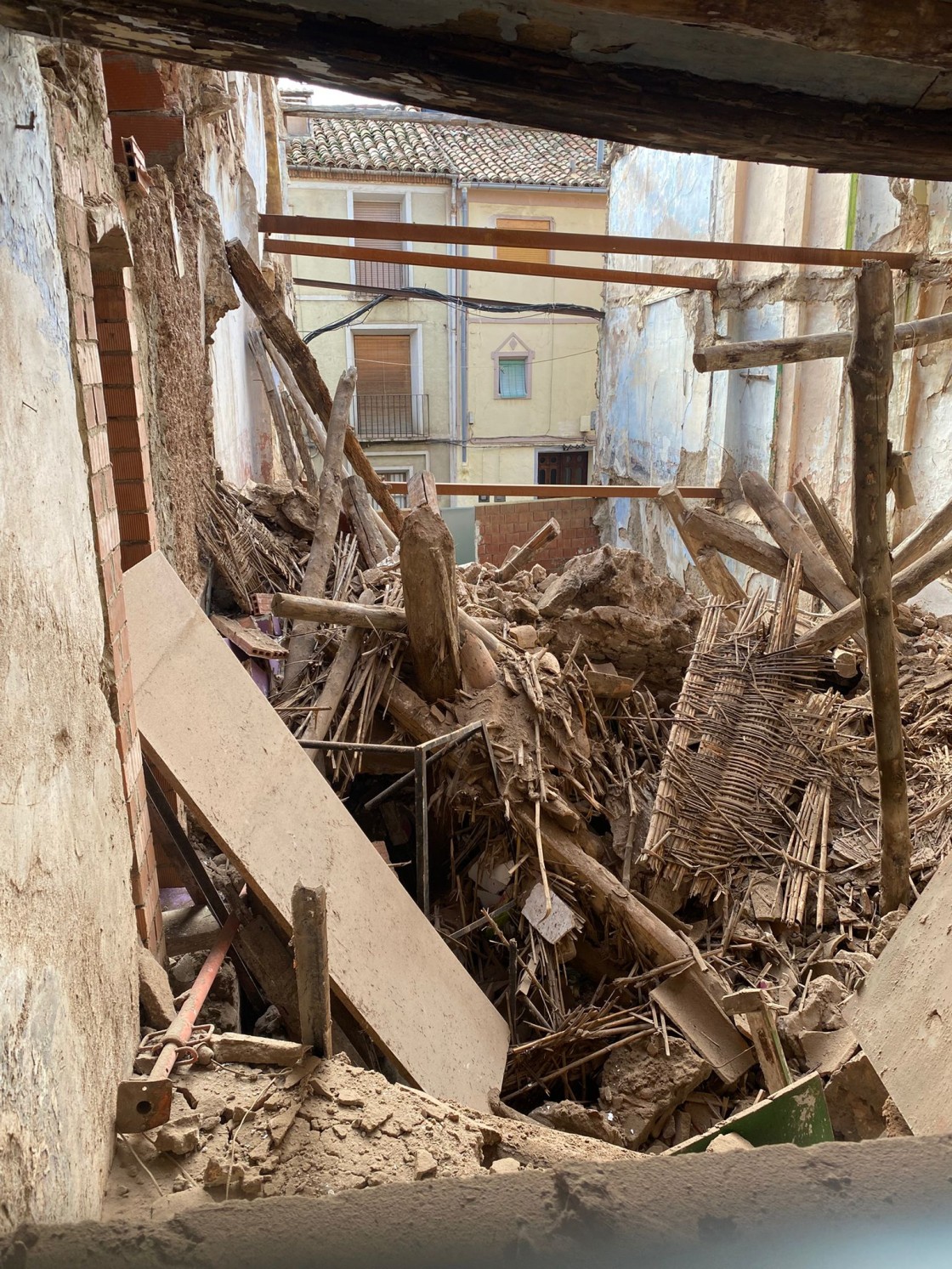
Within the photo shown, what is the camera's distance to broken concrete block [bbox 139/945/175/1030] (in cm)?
234

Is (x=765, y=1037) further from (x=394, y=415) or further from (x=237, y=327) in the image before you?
(x=394, y=415)

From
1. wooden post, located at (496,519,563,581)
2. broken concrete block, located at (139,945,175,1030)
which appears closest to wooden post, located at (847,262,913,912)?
broken concrete block, located at (139,945,175,1030)

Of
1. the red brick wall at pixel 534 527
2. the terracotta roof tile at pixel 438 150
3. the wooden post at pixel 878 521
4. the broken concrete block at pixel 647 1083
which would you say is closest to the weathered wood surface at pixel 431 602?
the wooden post at pixel 878 521

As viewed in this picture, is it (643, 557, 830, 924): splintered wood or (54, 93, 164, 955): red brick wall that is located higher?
(54, 93, 164, 955): red brick wall

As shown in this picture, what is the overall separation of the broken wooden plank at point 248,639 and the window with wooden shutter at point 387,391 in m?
18.5

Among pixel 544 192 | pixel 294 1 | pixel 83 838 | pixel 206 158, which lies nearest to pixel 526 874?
pixel 83 838

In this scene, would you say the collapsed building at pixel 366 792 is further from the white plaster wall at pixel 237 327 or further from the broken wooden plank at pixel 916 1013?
the white plaster wall at pixel 237 327

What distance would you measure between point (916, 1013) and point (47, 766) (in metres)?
2.23

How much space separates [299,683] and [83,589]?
95.9 inches

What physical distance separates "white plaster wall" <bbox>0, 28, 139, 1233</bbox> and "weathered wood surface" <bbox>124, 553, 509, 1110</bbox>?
648 millimetres

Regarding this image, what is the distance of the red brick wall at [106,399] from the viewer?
2.07 m

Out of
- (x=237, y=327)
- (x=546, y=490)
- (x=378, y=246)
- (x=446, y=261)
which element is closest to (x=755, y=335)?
(x=546, y=490)

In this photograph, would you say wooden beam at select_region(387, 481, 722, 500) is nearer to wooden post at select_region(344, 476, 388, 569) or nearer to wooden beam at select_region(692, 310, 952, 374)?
wooden post at select_region(344, 476, 388, 569)

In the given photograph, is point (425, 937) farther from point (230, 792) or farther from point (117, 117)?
point (117, 117)
